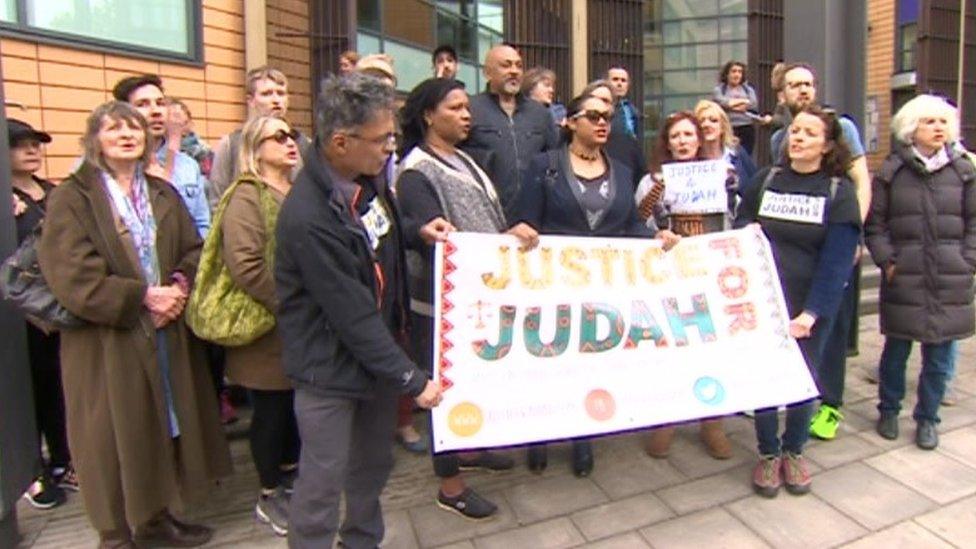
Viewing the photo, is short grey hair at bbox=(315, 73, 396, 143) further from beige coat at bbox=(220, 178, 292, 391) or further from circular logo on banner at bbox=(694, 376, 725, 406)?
circular logo on banner at bbox=(694, 376, 725, 406)

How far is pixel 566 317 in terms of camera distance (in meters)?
3.28

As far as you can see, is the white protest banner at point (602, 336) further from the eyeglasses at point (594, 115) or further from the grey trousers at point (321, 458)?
the eyeglasses at point (594, 115)

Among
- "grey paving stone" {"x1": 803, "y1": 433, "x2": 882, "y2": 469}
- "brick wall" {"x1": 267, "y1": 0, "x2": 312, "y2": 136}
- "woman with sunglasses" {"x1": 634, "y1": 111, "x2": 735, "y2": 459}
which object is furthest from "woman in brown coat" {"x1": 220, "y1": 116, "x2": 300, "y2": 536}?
"brick wall" {"x1": 267, "y1": 0, "x2": 312, "y2": 136}

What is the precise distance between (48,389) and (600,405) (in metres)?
2.61

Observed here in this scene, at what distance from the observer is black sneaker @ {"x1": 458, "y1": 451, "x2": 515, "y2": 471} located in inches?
146

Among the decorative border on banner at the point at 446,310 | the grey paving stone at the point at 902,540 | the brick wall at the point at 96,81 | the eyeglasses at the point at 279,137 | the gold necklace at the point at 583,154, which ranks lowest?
the grey paving stone at the point at 902,540

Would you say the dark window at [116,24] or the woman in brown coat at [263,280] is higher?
the dark window at [116,24]

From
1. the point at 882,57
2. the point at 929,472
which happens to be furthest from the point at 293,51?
the point at 882,57

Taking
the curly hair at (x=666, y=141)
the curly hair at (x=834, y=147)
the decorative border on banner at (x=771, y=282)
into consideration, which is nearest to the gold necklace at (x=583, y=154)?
the curly hair at (x=666, y=141)

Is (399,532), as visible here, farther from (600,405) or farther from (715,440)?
(715,440)

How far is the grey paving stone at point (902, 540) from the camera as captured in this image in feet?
9.77

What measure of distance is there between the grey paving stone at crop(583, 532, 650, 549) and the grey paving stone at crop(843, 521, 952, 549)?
2.66 feet

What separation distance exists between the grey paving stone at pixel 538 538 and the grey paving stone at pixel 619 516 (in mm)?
60

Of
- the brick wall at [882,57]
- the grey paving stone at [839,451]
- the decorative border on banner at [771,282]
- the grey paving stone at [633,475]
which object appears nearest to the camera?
the decorative border on banner at [771,282]
